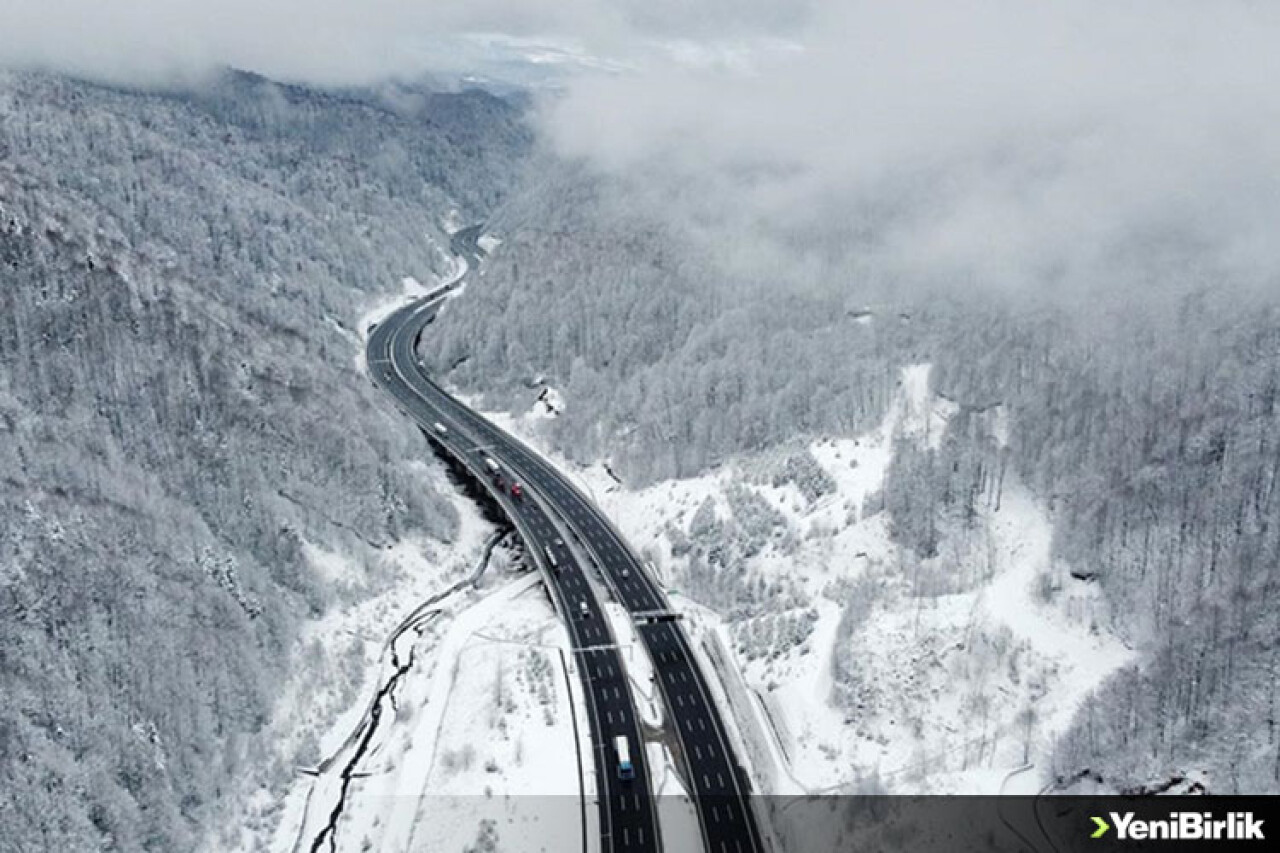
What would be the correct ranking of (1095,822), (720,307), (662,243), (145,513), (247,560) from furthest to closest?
(662,243) → (720,307) → (247,560) → (145,513) → (1095,822)

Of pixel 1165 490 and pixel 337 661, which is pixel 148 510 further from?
pixel 1165 490

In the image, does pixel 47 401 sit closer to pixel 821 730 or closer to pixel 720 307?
pixel 821 730

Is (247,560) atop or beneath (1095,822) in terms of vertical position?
Result: atop

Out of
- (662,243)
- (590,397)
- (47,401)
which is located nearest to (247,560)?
(47,401)

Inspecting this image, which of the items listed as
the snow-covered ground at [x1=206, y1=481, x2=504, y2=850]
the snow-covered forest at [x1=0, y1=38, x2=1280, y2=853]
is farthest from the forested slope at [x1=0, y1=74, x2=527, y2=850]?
the snow-covered ground at [x1=206, y1=481, x2=504, y2=850]

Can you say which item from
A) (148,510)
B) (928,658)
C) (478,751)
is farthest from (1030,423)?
(148,510)

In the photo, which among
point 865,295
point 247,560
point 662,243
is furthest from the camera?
point 662,243

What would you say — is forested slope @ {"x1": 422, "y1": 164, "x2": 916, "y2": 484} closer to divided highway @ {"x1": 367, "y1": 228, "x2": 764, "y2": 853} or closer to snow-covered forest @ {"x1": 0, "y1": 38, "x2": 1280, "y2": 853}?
snow-covered forest @ {"x1": 0, "y1": 38, "x2": 1280, "y2": 853}
